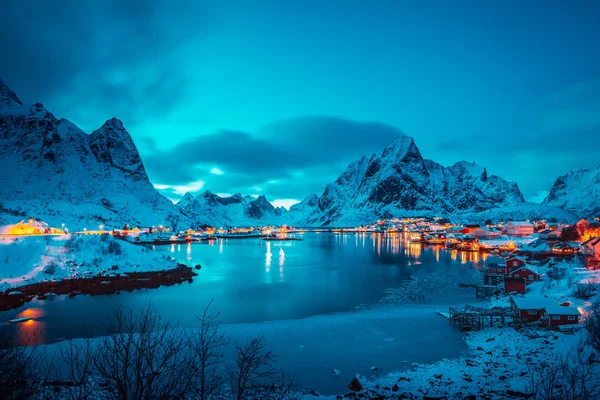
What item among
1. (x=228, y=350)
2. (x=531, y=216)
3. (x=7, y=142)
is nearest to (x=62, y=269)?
(x=228, y=350)

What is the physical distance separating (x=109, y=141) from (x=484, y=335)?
190578mm

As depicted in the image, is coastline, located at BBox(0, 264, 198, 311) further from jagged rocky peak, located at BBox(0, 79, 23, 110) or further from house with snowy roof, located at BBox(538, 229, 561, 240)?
jagged rocky peak, located at BBox(0, 79, 23, 110)

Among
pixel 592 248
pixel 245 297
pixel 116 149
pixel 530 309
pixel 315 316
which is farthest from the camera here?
pixel 116 149

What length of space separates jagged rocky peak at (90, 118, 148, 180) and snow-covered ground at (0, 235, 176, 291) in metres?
129

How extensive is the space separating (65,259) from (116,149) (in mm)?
152261

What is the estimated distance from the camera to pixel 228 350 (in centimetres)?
2027

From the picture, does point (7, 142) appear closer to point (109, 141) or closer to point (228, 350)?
point (109, 141)

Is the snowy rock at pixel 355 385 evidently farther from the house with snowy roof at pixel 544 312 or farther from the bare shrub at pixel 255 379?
the house with snowy roof at pixel 544 312

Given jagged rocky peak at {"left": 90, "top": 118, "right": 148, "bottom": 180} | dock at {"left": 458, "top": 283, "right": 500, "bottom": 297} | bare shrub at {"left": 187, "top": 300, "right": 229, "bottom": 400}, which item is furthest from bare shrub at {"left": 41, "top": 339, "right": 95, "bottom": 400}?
jagged rocky peak at {"left": 90, "top": 118, "right": 148, "bottom": 180}

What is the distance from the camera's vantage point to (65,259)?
1715 inches

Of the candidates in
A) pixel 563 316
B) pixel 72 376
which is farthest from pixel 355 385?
pixel 563 316

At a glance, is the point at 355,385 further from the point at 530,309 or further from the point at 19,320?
the point at 19,320

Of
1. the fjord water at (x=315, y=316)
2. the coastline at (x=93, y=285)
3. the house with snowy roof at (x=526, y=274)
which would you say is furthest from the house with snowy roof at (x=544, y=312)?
the coastline at (x=93, y=285)

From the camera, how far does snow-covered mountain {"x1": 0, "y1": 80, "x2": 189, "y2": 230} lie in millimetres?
127875
